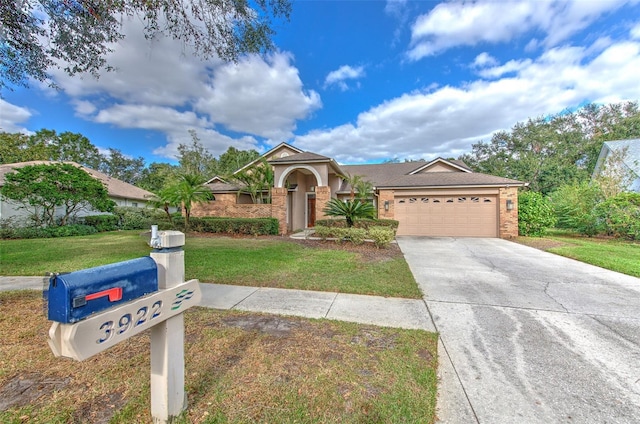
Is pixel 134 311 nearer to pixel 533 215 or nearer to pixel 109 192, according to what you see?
pixel 533 215

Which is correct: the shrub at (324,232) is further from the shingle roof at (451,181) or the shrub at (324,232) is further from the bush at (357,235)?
the shingle roof at (451,181)

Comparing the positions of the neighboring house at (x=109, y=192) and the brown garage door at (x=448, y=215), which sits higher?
the neighboring house at (x=109, y=192)

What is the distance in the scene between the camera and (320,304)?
4391 mm

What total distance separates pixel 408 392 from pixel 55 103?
1075cm

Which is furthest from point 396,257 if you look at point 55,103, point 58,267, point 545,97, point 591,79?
point 545,97

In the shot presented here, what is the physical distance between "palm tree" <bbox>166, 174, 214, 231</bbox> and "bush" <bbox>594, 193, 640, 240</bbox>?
66.0ft

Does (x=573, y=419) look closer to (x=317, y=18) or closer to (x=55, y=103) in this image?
(x=317, y=18)

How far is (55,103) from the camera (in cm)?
746

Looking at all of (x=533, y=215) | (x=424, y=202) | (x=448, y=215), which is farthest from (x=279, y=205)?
(x=533, y=215)

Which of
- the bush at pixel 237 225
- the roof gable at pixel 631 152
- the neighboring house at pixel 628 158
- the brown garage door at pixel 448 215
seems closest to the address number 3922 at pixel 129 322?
the bush at pixel 237 225

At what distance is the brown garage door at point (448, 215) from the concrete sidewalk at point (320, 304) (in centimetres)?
1077

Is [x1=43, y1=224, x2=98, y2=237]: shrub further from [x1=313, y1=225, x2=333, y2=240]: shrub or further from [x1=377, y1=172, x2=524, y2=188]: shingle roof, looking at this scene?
[x1=377, y1=172, x2=524, y2=188]: shingle roof

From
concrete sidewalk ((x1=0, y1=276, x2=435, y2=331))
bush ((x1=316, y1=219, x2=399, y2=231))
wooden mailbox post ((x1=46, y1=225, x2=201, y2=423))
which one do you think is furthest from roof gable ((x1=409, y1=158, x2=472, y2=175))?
wooden mailbox post ((x1=46, y1=225, x2=201, y2=423))

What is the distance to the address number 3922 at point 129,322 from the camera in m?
1.31
